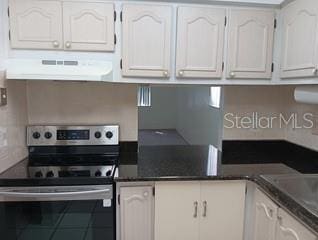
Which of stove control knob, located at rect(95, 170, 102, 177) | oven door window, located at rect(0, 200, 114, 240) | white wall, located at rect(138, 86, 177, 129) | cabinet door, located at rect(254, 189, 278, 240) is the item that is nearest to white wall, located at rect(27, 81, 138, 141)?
stove control knob, located at rect(95, 170, 102, 177)

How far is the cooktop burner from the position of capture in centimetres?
203

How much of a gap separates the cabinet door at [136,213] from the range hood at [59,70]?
0.76m

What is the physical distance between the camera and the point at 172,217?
1.68 meters

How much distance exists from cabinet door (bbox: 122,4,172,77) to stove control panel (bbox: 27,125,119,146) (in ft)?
1.85

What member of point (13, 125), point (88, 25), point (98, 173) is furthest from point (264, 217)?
point (13, 125)

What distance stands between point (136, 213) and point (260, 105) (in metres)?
1.43

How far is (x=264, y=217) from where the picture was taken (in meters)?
1.55

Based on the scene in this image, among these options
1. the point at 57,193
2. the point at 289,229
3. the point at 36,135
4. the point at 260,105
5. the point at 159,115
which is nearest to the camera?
the point at 289,229

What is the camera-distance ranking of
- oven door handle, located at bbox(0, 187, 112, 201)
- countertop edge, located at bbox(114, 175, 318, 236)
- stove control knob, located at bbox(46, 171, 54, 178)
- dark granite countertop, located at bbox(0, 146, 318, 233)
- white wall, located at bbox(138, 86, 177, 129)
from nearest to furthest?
countertop edge, located at bbox(114, 175, 318, 236)
dark granite countertop, located at bbox(0, 146, 318, 233)
oven door handle, located at bbox(0, 187, 112, 201)
stove control knob, located at bbox(46, 171, 54, 178)
white wall, located at bbox(138, 86, 177, 129)

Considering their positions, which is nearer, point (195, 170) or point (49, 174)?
point (49, 174)

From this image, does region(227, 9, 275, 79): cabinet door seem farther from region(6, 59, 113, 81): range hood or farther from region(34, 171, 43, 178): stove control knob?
region(34, 171, 43, 178): stove control knob

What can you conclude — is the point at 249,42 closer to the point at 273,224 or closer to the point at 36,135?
the point at 273,224

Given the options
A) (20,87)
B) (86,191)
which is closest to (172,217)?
(86,191)

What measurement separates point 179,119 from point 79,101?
2537 mm
